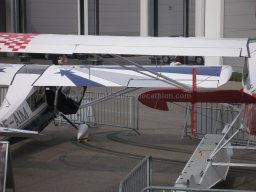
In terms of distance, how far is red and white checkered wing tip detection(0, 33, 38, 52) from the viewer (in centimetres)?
882

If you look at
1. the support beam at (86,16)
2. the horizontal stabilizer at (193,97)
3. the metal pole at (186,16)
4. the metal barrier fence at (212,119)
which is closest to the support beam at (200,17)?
the metal pole at (186,16)

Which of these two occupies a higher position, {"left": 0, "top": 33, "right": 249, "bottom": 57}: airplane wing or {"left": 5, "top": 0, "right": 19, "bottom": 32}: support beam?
{"left": 5, "top": 0, "right": 19, "bottom": 32}: support beam

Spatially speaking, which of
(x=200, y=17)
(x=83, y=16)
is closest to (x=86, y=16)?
(x=83, y=16)

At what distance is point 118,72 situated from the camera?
13.3 metres

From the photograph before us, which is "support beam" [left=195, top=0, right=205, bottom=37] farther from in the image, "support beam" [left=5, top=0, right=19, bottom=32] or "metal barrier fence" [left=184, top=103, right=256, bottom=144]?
"metal barrier fence" [left=184, top=103, right=256, bottom=144]

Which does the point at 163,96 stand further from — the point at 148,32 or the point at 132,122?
the point at 148,32

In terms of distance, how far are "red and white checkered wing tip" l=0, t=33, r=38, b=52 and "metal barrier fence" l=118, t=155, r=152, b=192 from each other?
3252mm

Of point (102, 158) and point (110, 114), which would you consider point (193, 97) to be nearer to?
point (102, 158)

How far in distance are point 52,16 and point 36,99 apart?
34.6 m

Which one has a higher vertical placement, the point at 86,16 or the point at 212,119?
the point at 86,16

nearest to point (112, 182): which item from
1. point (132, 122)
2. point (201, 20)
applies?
point (132, 122)

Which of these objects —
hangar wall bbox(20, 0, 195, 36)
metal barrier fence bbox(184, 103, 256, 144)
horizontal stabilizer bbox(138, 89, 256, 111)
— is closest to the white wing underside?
metal barrier fence bbox(184, 103, 256, 144)

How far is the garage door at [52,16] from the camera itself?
46.1 metres

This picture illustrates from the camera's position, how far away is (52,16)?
4666 cm
